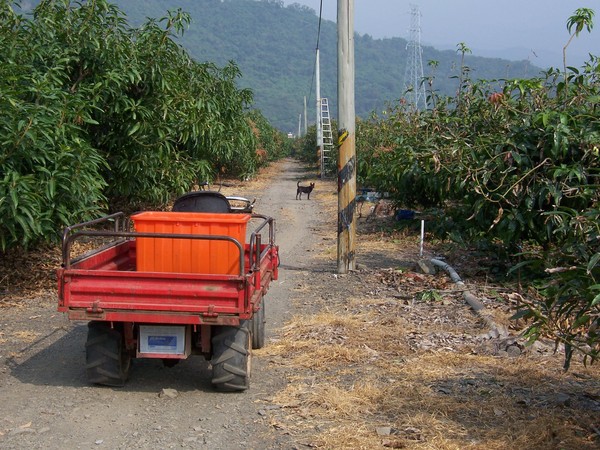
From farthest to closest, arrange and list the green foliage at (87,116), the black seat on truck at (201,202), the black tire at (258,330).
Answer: the green foliage at (87,116) < the black seat on truck at (201,202) < the black tire at (258,330)

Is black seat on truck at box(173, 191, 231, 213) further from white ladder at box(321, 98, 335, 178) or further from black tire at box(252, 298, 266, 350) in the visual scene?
white ladder at box(321, 98, 335, 178)

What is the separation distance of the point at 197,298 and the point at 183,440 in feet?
3.67

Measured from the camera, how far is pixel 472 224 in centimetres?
1111

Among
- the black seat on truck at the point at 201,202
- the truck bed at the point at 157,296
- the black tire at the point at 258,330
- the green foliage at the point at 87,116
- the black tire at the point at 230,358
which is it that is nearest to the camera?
the truck bed at the point at 157,296

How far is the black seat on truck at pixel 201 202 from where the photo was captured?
813 cm

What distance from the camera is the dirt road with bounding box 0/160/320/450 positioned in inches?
212

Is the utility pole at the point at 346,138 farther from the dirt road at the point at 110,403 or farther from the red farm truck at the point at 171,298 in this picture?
the red farm truck at the point at 171,298

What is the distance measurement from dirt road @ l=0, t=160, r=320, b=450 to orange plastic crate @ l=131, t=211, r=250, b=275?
1011mm

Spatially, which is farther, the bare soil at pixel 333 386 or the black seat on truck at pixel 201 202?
the black seat on truck at pixel 201 202

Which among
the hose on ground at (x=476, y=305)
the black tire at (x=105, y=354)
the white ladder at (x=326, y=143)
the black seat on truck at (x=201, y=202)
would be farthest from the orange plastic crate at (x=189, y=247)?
the white ladder at (x=326, y=143)

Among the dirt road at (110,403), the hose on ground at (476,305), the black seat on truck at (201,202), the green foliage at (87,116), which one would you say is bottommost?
the dirt road at (110,403)

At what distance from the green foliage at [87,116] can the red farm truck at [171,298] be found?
235 cm

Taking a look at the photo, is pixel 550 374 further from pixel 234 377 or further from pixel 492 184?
pixel 492 184

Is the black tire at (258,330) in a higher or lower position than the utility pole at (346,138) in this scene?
lower
